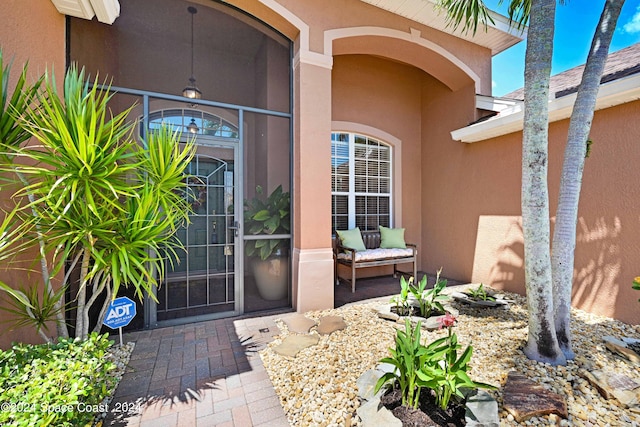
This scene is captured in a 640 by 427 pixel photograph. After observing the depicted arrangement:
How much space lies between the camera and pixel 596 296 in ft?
12.1

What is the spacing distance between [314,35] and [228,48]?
167cm

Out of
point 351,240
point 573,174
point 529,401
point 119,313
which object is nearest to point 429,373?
point 529,401

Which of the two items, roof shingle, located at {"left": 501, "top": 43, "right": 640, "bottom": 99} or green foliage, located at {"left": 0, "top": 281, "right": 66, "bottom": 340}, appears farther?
roof shingle, located at {"left": 501, "top": 43, "right": 640, "bottom": 99}

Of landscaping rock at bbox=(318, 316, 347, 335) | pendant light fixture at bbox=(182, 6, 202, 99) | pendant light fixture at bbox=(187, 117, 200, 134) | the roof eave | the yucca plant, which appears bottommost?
landscaping rock at bbox=(318, 316, 347, 335)

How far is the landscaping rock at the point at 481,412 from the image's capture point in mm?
1588

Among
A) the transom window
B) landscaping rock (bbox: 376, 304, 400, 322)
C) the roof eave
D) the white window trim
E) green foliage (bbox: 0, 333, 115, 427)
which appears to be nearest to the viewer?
green foliage (bbox: 0, 333, 115, 427)

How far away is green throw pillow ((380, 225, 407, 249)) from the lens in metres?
5.55

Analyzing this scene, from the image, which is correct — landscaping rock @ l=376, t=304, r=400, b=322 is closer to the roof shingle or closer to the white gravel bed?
the white gravel bed

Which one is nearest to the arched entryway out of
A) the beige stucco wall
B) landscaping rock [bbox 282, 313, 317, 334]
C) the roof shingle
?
the beige stucco wall

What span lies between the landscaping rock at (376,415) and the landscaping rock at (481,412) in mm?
451

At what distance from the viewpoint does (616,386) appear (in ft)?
6.82

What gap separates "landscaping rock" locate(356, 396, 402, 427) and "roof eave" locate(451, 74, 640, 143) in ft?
14.3

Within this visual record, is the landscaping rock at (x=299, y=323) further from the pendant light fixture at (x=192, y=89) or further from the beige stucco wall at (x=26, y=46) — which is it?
the pendant light fixture at (x=192, y=89)

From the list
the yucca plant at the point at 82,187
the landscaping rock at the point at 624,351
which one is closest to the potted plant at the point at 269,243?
the yucca plant at the point at 82,187
